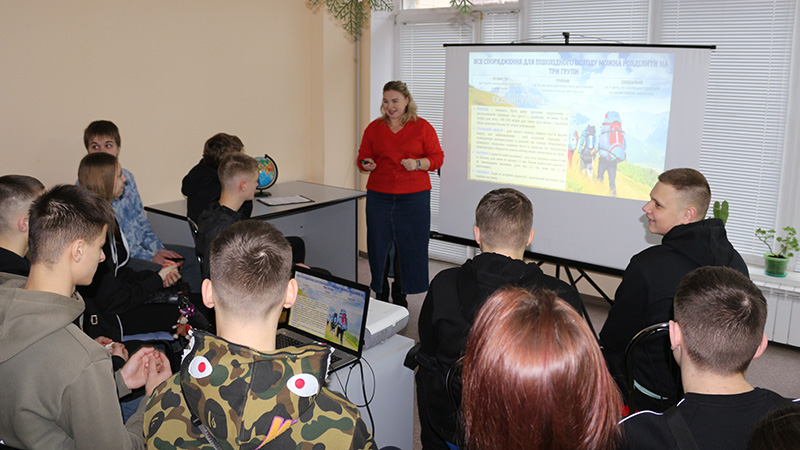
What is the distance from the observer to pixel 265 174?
15.5ft

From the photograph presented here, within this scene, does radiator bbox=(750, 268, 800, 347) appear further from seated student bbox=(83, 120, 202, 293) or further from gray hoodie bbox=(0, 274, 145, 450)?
gray hoodie bbox=(0, 274, 145, 450)

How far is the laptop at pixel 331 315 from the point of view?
7.18 ft

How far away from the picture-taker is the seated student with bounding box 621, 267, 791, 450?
52.9 inches

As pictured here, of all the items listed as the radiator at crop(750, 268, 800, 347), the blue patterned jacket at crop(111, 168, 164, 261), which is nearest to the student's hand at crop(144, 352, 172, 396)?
the blue patterned jacket at crop(111, 168, 164, 261)

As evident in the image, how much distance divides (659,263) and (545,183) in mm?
1810

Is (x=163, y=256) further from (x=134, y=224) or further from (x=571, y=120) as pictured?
(x=571, y=120)

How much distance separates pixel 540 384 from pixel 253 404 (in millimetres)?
585

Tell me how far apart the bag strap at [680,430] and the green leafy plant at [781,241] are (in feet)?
9.99

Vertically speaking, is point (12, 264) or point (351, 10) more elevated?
point (351, 10)

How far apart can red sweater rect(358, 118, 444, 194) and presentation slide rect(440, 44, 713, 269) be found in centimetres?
29

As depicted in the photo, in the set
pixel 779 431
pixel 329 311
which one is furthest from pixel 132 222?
pixel 779 431

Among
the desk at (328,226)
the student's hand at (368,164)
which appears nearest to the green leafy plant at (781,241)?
the student's hand at (368,164)

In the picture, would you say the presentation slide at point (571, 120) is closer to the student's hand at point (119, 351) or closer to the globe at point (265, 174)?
the globe at point (265, 174)

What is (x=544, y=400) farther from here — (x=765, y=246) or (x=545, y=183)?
(x=765, y=246)
